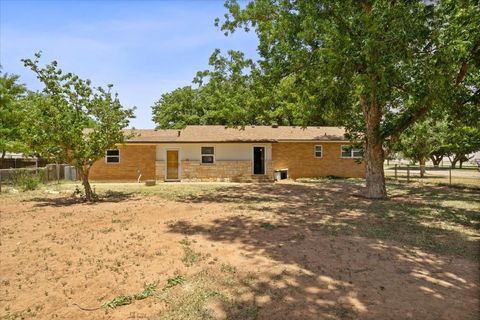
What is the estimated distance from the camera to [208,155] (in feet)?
81.4

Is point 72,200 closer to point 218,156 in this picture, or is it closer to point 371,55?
point 218,156

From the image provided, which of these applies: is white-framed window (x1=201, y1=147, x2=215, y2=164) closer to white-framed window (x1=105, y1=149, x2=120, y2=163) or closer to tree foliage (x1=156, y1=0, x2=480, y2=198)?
white-framed window (x1=105, y1=149, x2=120, y2=163)

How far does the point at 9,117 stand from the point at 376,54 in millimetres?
23624

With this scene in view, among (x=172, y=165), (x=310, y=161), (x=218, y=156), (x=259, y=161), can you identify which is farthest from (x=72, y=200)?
(x=310, y=161)

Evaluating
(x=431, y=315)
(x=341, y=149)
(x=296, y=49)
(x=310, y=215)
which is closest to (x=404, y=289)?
(x=431, y=315)

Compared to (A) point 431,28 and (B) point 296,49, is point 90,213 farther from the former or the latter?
(A) point 431,28

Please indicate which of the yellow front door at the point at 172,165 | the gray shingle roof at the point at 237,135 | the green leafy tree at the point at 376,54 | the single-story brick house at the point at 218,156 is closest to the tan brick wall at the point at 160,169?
the single-story brick house at the point at 218,156

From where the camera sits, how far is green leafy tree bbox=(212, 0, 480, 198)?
436 inches

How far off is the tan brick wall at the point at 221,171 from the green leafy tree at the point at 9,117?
9.32 meters

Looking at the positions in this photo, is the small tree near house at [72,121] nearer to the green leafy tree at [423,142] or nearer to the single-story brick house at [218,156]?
the single-story brick house at [218,156]

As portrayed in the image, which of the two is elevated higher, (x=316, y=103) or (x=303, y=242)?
(x=316, y=103)

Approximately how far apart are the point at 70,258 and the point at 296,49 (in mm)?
10714

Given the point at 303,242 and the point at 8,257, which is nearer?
the point at 8,257

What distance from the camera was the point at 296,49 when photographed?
13.6m
